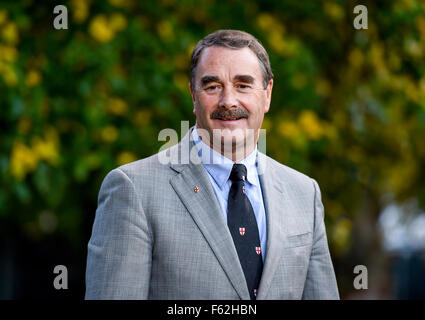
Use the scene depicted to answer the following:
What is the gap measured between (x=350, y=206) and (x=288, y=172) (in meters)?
4.32

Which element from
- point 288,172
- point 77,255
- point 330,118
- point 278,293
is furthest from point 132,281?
point 77,255

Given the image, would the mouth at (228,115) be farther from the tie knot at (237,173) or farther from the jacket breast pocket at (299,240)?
the jacket breast pocket at (299,240)

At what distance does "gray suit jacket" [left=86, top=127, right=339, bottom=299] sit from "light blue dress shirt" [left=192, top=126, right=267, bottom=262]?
0.04 metres

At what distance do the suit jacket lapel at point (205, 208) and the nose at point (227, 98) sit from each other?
0.83ft

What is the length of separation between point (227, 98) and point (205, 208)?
1.45 ft

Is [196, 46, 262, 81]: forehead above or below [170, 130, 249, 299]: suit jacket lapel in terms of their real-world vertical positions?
above

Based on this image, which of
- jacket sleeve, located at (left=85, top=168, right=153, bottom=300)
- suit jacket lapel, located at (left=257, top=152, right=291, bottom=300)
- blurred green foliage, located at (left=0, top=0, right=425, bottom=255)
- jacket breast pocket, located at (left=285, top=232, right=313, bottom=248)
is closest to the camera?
jacket sleeve, located at (left=85, top=168, right=153, bottom=300)

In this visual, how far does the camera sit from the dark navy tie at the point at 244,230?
2449 millimetres

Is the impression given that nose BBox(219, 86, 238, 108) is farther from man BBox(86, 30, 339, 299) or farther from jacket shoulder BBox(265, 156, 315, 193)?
jacket shoulder BBox(265, 156, 315, 193)

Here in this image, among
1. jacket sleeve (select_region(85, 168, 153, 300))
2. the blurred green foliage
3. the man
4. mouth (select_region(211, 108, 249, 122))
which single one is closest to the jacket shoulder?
the man

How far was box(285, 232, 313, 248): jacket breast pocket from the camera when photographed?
2.57m

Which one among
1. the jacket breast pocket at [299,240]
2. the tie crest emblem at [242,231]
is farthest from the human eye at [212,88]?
the jacket breast pocket at [299,240]

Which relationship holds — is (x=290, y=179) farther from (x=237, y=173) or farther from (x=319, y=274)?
(x=319, y=274)

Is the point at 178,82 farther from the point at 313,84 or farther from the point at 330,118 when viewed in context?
the point at 330,118
